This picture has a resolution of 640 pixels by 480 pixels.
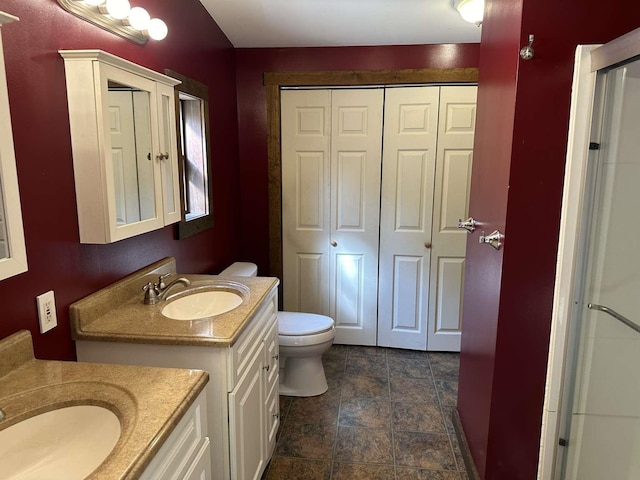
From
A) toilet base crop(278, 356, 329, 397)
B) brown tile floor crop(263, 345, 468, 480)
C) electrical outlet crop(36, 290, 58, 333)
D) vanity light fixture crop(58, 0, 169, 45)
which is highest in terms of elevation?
vanity light fixture crop(58, 0, 169, 45)

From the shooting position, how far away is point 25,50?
1214 millimetres

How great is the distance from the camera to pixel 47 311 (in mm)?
1310

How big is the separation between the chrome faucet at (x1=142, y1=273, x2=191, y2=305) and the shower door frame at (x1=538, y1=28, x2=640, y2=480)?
56.4 inches

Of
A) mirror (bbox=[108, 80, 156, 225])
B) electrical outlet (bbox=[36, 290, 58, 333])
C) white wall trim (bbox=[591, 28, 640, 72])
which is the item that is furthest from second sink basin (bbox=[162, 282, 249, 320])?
white wall trim (bbox=[591, 28, 640, 72])

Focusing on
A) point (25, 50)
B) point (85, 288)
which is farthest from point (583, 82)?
point (85, 288)

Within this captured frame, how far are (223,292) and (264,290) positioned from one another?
203 mm

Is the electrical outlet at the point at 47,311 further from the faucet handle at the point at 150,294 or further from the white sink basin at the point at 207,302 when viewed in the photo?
the white sink basin at the point at 207,302

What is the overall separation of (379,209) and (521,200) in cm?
164

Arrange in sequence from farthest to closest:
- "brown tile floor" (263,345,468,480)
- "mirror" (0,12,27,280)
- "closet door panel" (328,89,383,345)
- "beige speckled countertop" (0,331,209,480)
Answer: "closet door panel" (328,89,383,345)
"brown tile floor" (263,345,468,480)
"mirror" (0,12,27,280)
"beige speckled countertop" (0,331,209,480)

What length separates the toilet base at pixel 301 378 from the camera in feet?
8.53

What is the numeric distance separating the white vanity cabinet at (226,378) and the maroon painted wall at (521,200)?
90 centimetres

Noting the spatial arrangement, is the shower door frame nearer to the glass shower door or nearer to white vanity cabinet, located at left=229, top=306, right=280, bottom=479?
the glass shower door

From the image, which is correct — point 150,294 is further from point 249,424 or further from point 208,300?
point 249,424

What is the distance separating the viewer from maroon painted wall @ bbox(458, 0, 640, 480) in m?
1.42
